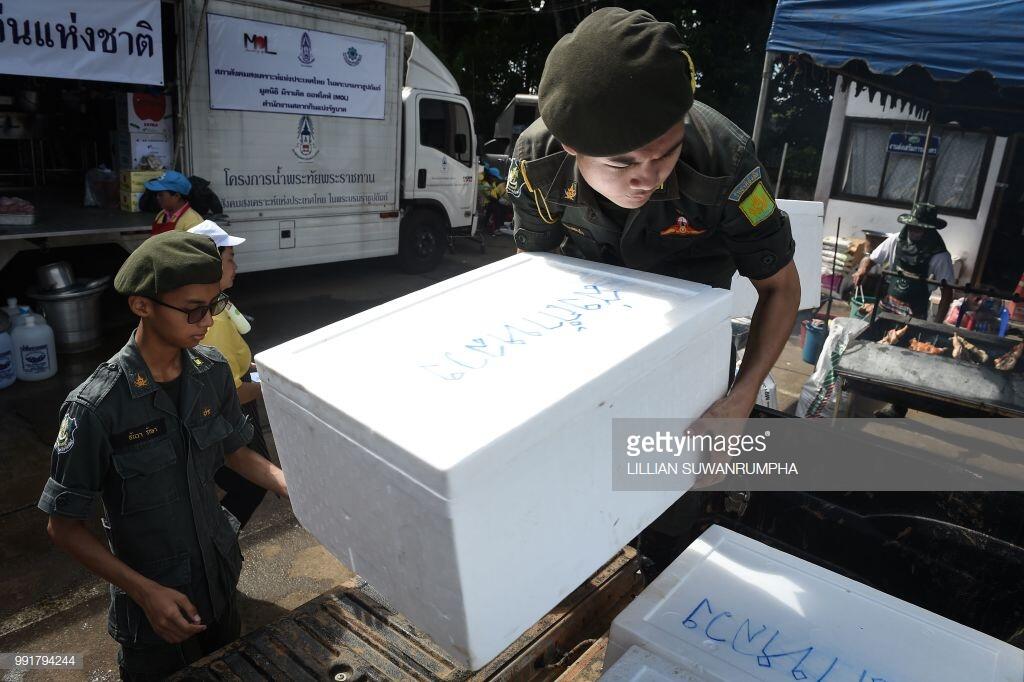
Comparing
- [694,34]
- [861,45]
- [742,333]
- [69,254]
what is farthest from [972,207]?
[69,254]

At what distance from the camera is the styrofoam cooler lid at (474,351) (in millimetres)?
973

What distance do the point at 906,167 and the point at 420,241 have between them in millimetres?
6967

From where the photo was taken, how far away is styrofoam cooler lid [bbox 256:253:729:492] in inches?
38.3

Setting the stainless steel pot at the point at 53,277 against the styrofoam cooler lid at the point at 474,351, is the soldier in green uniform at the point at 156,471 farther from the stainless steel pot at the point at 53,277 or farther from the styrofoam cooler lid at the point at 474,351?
the stainless steel pot at the point at 53,277

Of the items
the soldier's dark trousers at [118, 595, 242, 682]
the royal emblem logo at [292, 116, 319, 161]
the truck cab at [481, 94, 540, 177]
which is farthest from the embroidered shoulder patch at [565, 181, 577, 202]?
the truck cab at [481, 94, 540, 177]

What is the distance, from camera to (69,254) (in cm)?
715

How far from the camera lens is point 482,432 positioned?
931 millimetres

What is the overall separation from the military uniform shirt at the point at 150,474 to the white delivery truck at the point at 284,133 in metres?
4.19

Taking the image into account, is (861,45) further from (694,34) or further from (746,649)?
(694,34)

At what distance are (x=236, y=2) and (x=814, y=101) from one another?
1356cm

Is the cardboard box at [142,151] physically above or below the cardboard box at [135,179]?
above

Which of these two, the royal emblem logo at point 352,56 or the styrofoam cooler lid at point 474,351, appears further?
the royal emblem logo at point 352,56

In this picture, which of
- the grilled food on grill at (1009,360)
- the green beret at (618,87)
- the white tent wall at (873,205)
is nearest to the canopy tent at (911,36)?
the grilled food on grill at (1009,360)

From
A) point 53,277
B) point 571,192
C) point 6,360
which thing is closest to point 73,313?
point 53,277
